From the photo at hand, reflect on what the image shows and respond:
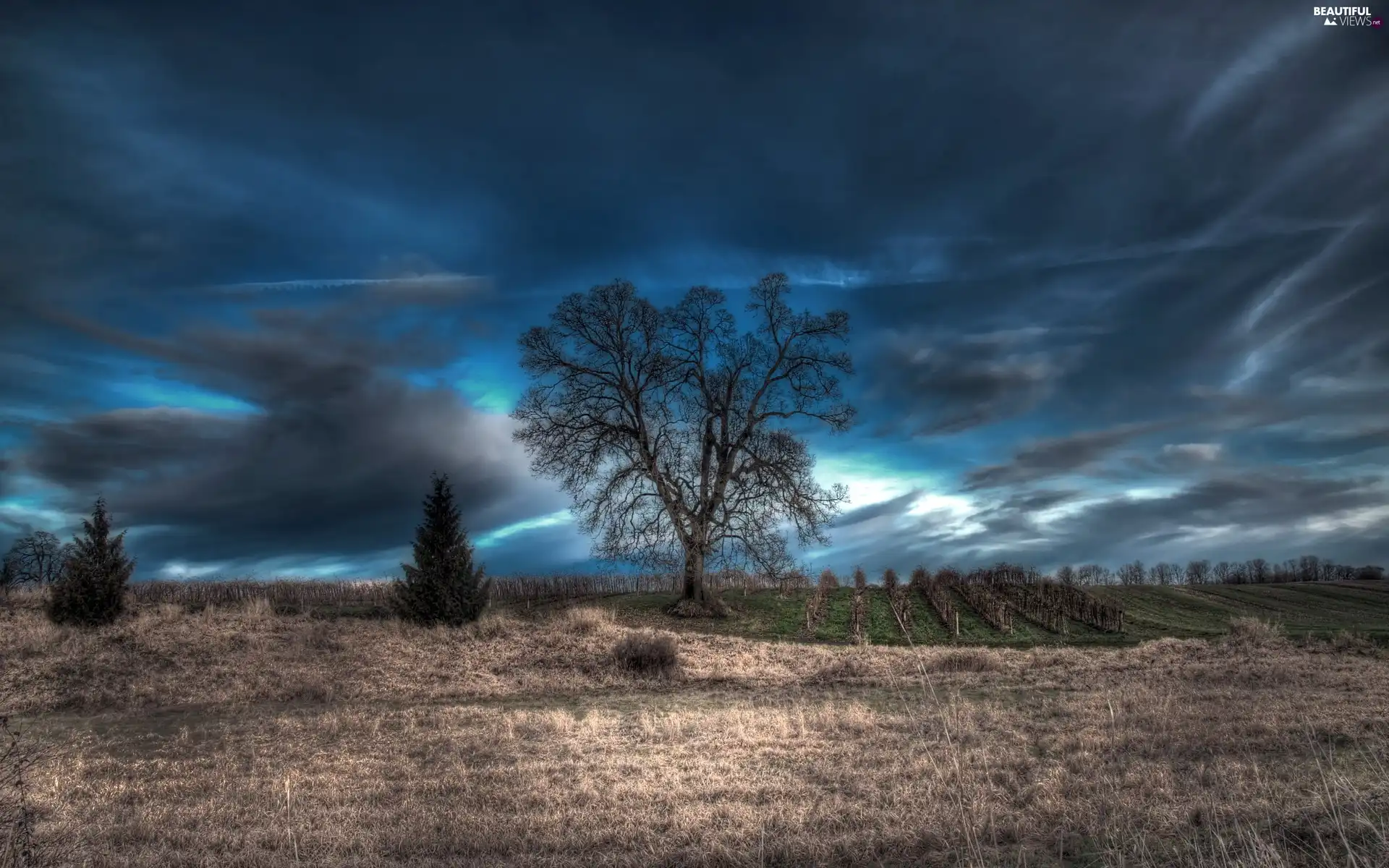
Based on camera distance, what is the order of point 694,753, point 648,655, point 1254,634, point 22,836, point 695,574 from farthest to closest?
point 695,574
point 1254,634
point 648,655
point 694,753
point 22,836

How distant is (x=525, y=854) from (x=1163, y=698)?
11822mm

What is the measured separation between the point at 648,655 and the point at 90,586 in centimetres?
1753

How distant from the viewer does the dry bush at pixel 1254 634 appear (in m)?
23.0

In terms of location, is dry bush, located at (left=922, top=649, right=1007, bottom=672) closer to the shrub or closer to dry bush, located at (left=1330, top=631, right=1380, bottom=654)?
the shrub

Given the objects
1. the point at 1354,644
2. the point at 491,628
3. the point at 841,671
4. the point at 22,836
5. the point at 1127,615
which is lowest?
the point at 1354,644

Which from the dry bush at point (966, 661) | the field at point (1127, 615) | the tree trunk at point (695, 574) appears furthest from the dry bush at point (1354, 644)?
the tree trunk at point (695, 574)

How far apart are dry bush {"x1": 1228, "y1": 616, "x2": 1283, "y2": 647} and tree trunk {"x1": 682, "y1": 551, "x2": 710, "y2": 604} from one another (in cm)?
1846

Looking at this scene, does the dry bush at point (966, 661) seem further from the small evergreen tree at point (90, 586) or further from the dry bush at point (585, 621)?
the small evergreen tree at point (90, 586)

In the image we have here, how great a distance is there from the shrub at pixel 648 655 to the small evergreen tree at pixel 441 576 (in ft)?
22.6

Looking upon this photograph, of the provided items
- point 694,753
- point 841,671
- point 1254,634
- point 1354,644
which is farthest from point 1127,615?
point 694,753

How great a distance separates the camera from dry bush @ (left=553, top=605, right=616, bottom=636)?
2598cm

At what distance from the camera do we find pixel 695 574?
34.1 metres

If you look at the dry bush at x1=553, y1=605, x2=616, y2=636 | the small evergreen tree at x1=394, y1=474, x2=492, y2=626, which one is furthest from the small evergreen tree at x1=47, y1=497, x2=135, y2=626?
the dry bush at x1=553, y1=605, x2=616, y2=636

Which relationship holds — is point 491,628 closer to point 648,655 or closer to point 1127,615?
point 648,655
